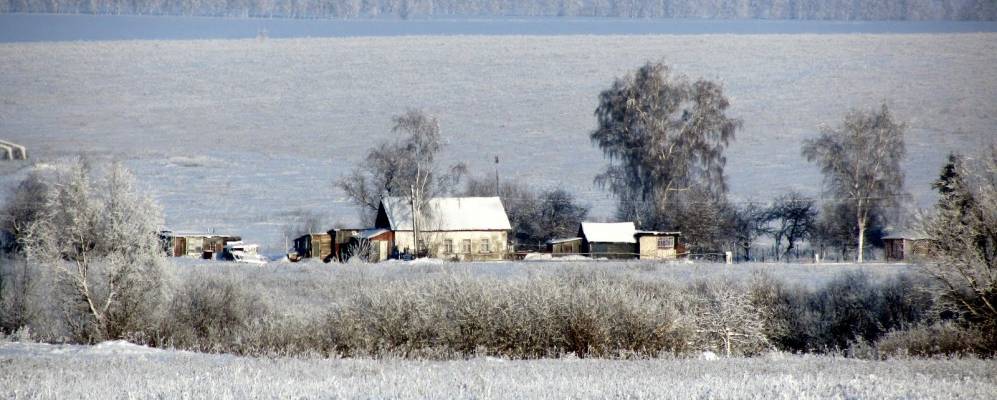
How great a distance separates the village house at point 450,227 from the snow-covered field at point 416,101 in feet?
24.3

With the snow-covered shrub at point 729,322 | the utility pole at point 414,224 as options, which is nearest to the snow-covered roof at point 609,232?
the utility pole at point 414,224

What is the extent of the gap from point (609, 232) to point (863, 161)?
11673 millimetres

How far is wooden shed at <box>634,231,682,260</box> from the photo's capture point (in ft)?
167

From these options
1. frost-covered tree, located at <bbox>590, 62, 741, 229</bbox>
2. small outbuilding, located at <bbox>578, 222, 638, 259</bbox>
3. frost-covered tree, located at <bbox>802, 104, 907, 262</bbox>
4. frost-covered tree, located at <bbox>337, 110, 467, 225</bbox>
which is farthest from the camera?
frost-covered tree, located at <bbox>590, 62, 741, 229</bbox>

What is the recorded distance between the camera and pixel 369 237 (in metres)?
51.2

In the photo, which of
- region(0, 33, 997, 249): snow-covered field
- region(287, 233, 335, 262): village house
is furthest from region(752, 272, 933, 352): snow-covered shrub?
region(287, 233, 335, 262): village house

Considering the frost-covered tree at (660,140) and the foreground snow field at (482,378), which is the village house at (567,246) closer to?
the frost-covered tree at (660,140)

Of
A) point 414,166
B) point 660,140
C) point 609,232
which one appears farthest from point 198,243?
point 660,140

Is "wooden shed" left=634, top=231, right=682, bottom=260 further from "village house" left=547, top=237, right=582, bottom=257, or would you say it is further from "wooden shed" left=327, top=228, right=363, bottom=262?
"wooden shed" left=327, top=228, right=363, bottom=262

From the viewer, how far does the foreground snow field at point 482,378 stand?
1220 cm

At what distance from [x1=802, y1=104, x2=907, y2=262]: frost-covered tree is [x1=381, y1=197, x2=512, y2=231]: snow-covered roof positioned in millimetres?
14532

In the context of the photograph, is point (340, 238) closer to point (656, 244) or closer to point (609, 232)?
point (609, 232)

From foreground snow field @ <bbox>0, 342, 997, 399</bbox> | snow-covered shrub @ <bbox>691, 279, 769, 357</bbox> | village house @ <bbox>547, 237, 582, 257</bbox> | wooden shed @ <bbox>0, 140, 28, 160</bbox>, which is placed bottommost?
snow-covered shrub @ <bbox>691, 279, 769, 357</bbox>

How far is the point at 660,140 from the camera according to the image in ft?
175
